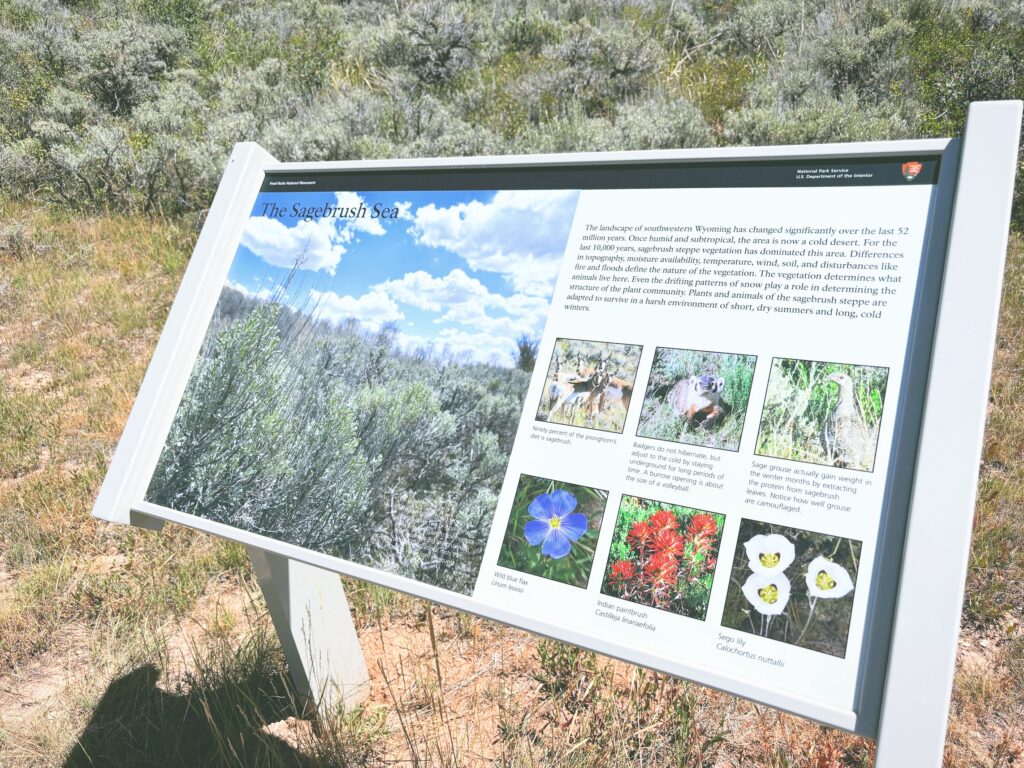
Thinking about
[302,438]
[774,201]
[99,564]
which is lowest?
[99,564]

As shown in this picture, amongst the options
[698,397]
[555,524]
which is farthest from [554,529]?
[698,397]

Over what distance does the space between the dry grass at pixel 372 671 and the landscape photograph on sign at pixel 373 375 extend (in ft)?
2.33

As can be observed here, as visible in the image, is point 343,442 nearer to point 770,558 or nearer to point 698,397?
point 698,397

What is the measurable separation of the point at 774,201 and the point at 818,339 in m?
0.35

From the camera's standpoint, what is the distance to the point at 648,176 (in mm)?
1718

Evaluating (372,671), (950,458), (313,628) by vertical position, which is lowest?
(372,671)

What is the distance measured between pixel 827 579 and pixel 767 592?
11 centimetres

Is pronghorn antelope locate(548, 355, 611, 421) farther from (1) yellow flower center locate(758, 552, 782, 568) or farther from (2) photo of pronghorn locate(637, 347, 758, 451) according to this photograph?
(1) yellow flower center locate(758, 552, 782, 568)

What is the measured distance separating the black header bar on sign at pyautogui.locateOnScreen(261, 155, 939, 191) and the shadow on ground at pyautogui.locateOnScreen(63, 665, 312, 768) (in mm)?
1810

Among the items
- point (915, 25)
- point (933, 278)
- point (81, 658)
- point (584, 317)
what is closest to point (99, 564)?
point (81, 658)

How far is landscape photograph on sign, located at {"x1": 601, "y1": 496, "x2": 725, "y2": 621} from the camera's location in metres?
1.35

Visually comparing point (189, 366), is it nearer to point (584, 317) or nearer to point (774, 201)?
point (584, 317)

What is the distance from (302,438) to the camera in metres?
1.99

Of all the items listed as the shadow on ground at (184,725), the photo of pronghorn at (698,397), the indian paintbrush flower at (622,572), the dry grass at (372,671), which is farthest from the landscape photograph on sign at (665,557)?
the shadow on ground at (184,725)
